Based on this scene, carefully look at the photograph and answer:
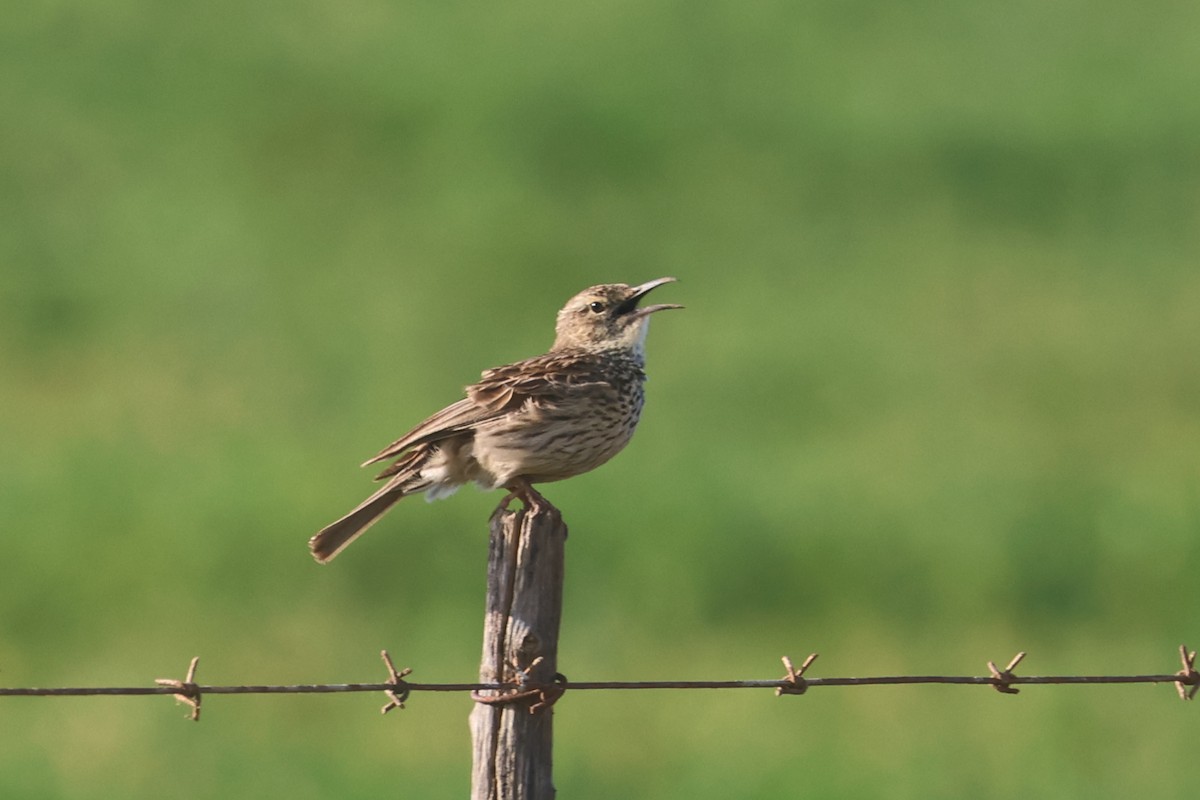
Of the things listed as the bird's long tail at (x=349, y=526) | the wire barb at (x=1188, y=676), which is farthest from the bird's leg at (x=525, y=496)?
the wire barb at (x=1188, y=676)

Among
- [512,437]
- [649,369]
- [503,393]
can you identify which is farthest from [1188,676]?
[649,369]

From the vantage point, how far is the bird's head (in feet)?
23.1

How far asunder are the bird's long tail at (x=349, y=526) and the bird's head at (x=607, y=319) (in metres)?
1.09

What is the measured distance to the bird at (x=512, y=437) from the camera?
6.01 metres

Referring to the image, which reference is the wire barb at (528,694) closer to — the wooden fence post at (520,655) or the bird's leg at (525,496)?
the wooden fence post at (520,655)

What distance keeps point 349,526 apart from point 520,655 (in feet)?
4.48

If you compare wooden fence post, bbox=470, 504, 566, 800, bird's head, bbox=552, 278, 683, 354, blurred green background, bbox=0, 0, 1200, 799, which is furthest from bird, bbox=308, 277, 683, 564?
blurred green background, bbox=0, 0, 1200, 799

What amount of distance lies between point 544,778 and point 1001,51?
17.8 metres

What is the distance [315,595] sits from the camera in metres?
12.3

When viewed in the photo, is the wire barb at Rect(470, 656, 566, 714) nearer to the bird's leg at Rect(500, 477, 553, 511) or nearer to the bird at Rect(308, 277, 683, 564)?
the bird's leg at Rect(500, 477, 553, 511)

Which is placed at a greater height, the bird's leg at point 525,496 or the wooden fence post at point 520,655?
the bird's leg at point 525,496

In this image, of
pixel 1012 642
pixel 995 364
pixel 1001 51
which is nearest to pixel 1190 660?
pixel 1012 642

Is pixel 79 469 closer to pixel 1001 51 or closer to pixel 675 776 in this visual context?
pixel 675 776

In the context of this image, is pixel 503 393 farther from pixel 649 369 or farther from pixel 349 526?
pixel 649 369
